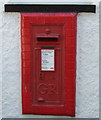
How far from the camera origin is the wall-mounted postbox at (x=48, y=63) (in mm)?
3033

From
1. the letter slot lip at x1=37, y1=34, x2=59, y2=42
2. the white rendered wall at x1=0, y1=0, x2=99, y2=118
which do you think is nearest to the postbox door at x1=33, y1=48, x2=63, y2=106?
the letter slot lip at x1=37, y1=34, x2=59, y2=42

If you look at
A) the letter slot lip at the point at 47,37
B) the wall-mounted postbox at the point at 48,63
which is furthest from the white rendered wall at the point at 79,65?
the letter slot lip at the point at 47,37

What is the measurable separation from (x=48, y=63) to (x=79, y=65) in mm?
397

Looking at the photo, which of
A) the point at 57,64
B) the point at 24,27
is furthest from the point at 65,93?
the point at 24,27

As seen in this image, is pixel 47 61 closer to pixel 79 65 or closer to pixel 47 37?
pixel 47 37

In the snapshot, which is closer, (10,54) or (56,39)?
(56,39)

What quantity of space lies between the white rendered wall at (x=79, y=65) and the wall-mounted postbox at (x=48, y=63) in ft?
0.49

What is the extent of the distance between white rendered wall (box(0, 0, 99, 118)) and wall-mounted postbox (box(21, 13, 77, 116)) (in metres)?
0.15

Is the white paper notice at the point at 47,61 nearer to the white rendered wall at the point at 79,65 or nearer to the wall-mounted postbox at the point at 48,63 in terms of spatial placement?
the wall-mounted postbox at the point at 48,63

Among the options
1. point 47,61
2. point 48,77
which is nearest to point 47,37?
point 47,61

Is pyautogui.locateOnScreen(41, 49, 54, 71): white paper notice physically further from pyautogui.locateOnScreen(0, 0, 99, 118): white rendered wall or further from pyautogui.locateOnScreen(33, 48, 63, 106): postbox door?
pyautogui.locateOnScreen(0, 0, 99, 118): white rendered wall

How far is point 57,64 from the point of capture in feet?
10.2

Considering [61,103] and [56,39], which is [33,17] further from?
[61,103]

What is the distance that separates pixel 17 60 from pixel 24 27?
446 mm
